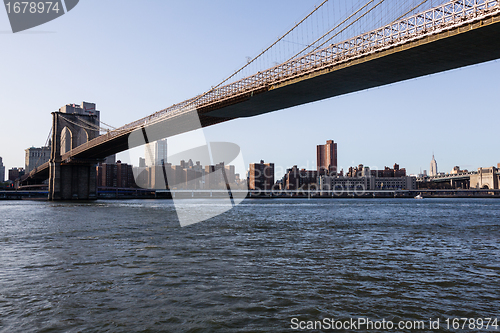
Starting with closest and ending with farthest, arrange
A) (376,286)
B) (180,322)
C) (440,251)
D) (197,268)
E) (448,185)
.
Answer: (180,322) → (376,286) → (197,268) → (440,251) → (448,185)

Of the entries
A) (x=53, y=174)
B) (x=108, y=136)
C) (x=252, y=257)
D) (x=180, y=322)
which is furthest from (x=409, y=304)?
(x=53, y=174)

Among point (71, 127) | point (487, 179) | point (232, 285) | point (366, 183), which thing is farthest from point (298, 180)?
point (232, 285)

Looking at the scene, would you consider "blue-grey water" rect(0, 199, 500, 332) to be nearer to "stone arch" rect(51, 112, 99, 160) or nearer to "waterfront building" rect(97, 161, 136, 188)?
"stone arch" rect(51, 112, 99, 160)

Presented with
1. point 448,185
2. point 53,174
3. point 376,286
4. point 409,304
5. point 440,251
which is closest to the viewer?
point 409,304

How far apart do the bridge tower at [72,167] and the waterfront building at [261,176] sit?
83257mm

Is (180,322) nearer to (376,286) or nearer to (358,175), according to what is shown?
(376,286)

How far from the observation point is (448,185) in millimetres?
190625

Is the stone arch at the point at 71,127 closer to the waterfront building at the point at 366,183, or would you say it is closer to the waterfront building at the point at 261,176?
the waterfront building at the point at 261,176

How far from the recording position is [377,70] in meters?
26.0

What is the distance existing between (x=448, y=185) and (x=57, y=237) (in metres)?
206

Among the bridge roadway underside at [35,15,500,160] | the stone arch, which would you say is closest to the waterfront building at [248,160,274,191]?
the stone arch

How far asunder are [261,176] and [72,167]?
9428cm

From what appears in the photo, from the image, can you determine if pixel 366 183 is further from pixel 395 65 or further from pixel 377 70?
pixel 395 65

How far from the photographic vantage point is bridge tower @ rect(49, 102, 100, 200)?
203ft
